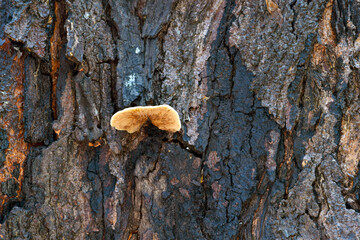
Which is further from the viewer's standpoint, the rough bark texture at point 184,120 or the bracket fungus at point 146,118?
the rough bark texture at point 184,120

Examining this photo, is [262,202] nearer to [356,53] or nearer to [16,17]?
[356,53]

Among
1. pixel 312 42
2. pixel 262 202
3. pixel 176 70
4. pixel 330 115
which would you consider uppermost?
pixel 312 42

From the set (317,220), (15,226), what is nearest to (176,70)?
(317,220)

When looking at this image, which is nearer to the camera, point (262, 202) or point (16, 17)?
point (16, 17)

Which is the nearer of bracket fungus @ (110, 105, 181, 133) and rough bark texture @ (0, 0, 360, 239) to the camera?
bracket fungus @ (110, 105, 181, 133)
